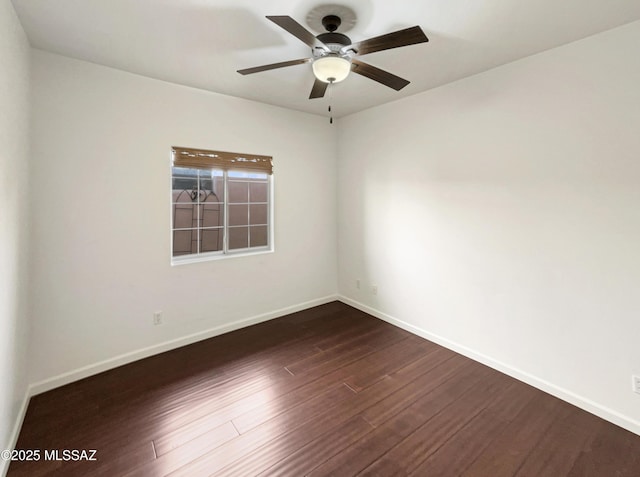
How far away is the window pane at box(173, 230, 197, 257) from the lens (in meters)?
3.04

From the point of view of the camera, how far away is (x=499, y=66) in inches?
93.9

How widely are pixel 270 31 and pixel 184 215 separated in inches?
78.4

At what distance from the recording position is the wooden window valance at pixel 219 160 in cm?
281

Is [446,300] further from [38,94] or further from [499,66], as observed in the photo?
[38,94]

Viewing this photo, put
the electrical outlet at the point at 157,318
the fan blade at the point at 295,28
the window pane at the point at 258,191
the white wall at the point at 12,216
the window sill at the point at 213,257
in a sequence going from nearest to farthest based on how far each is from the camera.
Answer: the fan blade at the point at 295,28 → the white wall at the point at 12,216 → the electrical outlet at the point at 157,318 → the window sill at the point at 213,257 → the window pane at the point at 258,191

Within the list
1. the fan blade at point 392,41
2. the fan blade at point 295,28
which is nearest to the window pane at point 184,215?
the fan blade at point 295,28

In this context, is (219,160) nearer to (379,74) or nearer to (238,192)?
(238,192)

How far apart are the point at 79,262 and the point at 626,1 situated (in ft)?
13.4

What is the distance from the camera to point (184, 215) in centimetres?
310

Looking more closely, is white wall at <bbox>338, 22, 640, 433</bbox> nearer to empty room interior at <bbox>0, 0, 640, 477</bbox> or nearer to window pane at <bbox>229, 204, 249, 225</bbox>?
empty room interior at <bbox>0, 0, 640, 477</bbox>

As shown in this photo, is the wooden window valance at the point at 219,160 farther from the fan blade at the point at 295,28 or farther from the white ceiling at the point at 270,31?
the fan blade at the point at 295,28

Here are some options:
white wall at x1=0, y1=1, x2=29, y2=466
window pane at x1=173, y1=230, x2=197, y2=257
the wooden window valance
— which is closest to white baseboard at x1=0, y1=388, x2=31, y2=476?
white wall at x1=0, y1=1, x2=29, y2=466

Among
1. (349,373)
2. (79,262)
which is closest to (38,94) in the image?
(79,262)

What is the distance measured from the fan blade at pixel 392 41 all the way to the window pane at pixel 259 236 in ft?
7.69
